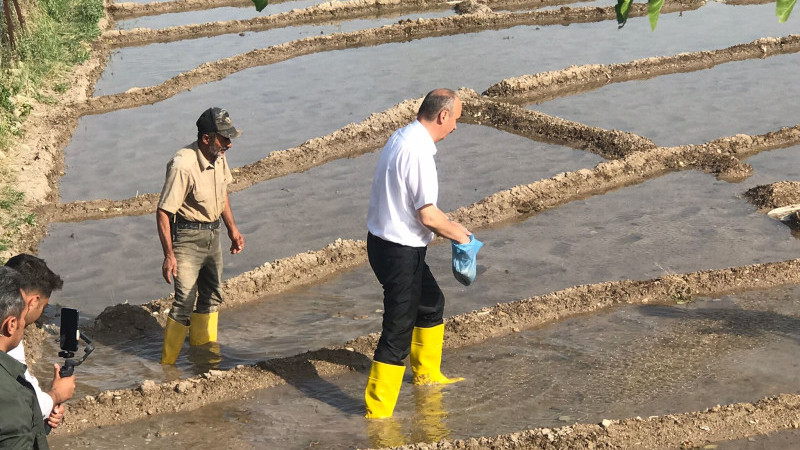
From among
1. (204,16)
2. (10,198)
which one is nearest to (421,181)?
(10,198)

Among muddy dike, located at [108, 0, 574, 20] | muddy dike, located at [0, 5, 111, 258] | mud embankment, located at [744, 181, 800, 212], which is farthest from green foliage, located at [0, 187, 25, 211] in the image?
muddy dike, located at [108, 0, 574, 20]

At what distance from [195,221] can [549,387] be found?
263 centimetres

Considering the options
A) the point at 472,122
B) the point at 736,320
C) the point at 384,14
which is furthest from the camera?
the point at 384,14

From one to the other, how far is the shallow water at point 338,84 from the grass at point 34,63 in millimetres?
797

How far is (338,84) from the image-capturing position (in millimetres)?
16531

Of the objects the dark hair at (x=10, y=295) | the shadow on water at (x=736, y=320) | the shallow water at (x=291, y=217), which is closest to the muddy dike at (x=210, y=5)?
the shallow water at (x=291, y=217)

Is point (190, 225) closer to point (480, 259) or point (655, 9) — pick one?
point (480, 259)

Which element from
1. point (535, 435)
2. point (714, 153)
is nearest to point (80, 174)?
point (714, 153)

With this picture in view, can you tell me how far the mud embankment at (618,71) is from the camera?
15039 mm

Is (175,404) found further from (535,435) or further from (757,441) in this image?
(757,441)

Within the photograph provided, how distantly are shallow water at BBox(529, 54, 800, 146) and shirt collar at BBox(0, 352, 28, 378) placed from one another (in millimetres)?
10064

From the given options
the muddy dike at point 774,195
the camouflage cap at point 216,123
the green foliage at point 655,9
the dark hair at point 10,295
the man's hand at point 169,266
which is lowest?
the muddy dike at point 774,195

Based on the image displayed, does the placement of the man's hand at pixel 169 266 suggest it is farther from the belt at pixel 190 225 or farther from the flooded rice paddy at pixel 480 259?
the flooded rice paddy at pixel 480 259

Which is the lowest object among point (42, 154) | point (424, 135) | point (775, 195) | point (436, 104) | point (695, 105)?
point (775, 195)
